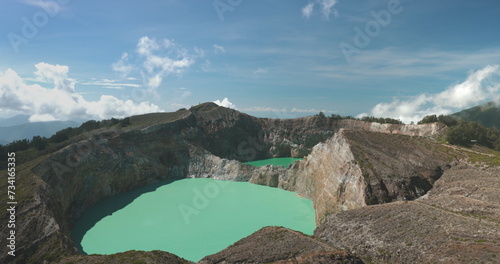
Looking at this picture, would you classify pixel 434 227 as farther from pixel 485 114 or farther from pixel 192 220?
pixel 485 114

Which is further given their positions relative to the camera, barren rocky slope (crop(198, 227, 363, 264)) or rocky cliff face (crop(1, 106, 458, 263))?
rocky cliff face (crop(1, 106, 458, 263))

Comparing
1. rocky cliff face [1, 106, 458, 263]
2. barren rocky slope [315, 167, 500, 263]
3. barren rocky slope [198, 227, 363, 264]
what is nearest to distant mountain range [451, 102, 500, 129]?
rocky cliff face [1, 106, 458, 263]

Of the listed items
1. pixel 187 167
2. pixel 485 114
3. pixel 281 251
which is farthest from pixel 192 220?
pixel 485 114

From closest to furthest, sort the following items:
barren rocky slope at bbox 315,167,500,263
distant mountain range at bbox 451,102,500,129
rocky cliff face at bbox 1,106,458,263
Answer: barren rocky slope at bbox 315,167,500,263
rocky cliff face at bbox 1,106,458,263
distant mountain range at bbox 451,102,500,129

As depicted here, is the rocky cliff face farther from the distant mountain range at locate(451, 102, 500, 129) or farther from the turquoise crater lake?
the distant mountain range at locate(451, 102, 500, 129)

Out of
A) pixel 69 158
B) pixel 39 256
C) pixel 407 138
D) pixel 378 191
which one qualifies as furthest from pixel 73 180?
pixel 407 138

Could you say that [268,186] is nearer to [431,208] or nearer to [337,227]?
[337,227]

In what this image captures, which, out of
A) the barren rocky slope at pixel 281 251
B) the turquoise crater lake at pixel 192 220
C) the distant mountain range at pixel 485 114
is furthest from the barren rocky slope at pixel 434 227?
the distant mountain range at pixel 485 114
